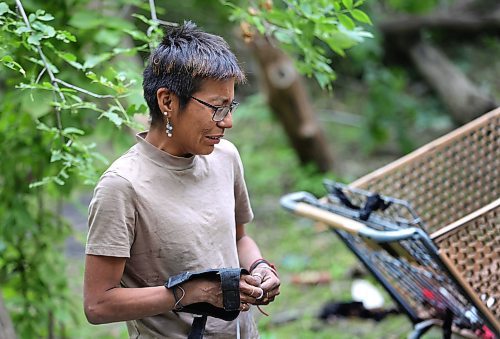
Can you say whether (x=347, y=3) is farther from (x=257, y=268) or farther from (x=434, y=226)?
(x=434, y=226)

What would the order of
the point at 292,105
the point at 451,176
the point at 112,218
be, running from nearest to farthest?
the point at 112,218 < the point at 451,176 < the point at 292,105

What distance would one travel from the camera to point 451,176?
3.50 metres

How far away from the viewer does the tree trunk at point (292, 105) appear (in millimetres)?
6598

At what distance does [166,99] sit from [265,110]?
19.8 ft

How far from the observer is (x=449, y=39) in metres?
8.64

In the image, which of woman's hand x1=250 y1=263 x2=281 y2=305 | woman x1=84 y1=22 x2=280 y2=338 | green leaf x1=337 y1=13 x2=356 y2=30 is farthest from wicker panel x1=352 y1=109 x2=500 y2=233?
woman x1=84 y1=22 x2=280 y2=338

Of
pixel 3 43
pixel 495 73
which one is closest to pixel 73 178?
pixel 3 43

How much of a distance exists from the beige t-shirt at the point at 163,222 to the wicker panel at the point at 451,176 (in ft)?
4.20

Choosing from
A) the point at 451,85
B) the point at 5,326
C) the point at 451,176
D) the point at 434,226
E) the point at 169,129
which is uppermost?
the point at 169,129

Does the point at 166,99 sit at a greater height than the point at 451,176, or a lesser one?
greater

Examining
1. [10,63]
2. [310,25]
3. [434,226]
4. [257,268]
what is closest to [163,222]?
[257,268]

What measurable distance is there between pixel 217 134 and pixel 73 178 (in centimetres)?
147

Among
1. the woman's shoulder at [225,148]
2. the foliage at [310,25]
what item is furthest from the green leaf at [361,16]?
the woman's shoulder at [225,148]

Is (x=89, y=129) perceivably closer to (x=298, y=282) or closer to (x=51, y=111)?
(x=51, y=111)
